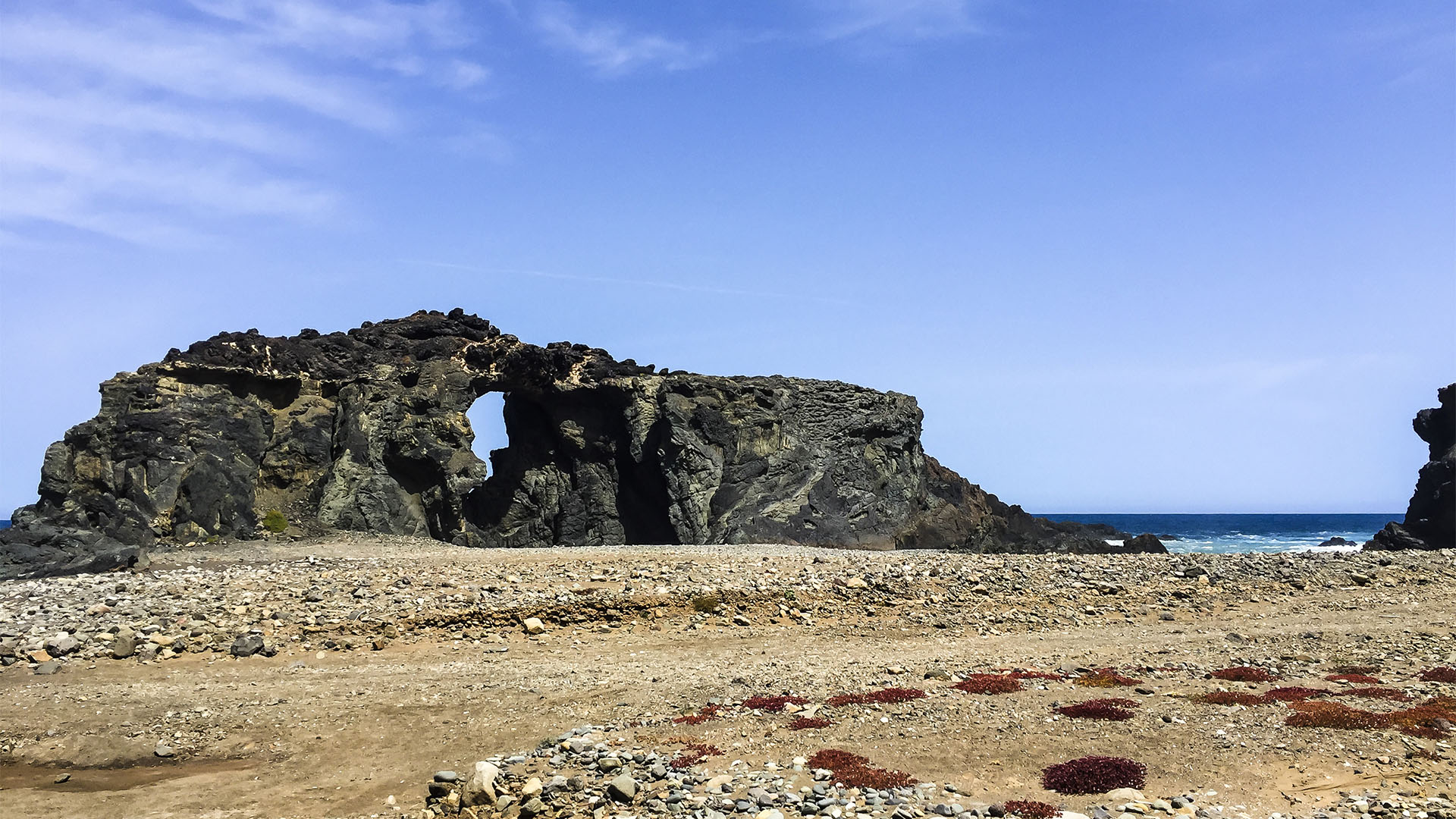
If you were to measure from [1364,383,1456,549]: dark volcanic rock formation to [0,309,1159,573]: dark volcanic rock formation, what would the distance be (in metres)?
21.3

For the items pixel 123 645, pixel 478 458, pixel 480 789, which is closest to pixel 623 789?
pixel 480 789

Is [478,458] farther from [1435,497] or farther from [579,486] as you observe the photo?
[1435,497]

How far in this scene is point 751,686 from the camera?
1714cm

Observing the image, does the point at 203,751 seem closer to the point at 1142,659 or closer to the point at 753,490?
the point at 1142,659

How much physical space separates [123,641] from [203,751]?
6.73 m

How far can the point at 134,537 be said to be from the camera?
113 ft

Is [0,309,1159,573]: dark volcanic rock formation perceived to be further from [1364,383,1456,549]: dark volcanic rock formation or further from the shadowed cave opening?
[1364,383,1456,549]: dark volcanic rock formation

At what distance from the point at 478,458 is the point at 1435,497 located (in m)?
56.6

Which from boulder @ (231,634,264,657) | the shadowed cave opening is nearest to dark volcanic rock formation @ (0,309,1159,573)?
the shadowed cave opening

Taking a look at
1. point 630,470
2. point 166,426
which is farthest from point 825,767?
point 630,470

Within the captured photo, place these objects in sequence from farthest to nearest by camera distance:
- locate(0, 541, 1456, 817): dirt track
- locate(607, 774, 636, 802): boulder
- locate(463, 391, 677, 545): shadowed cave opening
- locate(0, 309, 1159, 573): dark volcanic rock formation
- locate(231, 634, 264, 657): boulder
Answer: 1. locate(463, 391, 677, 545): shadowed cave opening
2. locate(0, 309, 1159, 573): dark volcanic rock formation
3. locate(231, 634, 264, 657): boulder
4. locate(0, 541, 1456, 817): dirt track
5. locate(607, 774, 636, 802): boulder

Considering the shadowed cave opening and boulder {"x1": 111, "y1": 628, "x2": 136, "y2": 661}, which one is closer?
boulder {"x1": 111, "y1": 628, "x2": 136, "y2": 661}

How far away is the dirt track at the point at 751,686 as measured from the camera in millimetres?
12180

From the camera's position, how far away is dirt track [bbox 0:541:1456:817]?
12.2 meters
